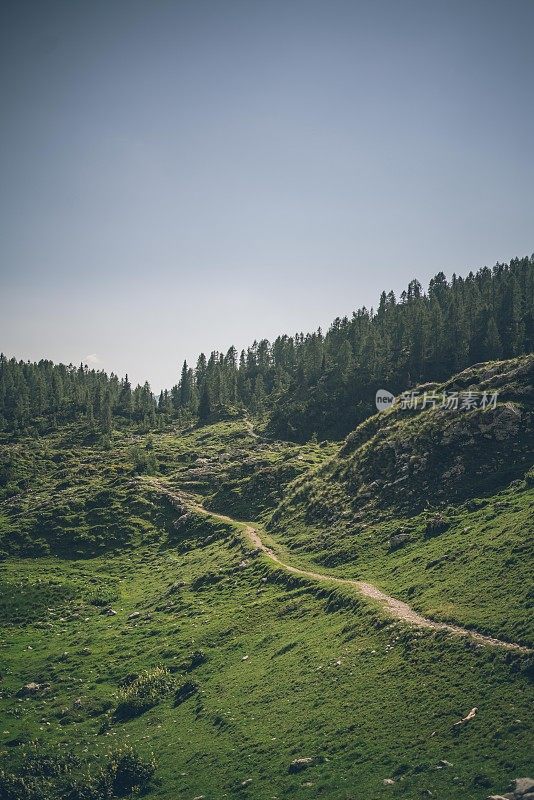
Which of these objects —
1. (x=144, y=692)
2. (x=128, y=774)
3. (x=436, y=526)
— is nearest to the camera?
(x=128, y=774)

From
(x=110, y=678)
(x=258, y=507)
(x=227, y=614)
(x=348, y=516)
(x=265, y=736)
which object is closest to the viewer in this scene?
(x=265, y=736)

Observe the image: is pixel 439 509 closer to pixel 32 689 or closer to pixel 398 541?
pixel 398 541

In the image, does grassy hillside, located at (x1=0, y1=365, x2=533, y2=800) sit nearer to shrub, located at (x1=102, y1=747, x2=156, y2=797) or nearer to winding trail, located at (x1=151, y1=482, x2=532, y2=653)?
shrub, located at (x1=102, y1=747, x2=156, y2=797)

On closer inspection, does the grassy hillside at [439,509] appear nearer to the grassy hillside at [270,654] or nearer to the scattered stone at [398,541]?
the scattered stone at [398,541]

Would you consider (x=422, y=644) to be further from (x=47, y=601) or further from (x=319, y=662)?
(x=47, y=601)

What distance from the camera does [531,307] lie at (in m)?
184

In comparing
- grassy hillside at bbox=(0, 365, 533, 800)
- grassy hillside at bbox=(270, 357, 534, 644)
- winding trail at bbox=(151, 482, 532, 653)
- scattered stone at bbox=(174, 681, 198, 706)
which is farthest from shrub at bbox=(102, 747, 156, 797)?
grassy hillside at bbox=(270, 357, 534, 644)

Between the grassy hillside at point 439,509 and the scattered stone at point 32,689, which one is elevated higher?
the grassy hillside at point 439,509

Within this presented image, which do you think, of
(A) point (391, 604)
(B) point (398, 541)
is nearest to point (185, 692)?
(A) point (391, 604)

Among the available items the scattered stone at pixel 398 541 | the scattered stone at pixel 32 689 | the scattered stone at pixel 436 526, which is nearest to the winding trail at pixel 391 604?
the scattered stone at pixel 398 541

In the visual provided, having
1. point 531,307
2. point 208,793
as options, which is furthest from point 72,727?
point 531,307

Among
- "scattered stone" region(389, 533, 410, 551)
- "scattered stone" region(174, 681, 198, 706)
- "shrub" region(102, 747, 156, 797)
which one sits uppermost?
"scattered stone" region(389, 533, 410, 551)

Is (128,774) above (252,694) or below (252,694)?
below

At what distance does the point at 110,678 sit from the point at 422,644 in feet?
118
